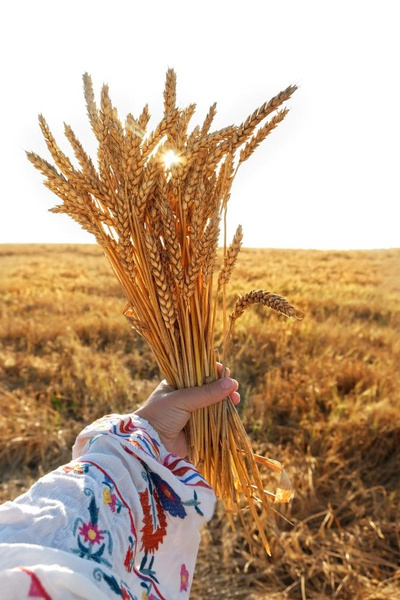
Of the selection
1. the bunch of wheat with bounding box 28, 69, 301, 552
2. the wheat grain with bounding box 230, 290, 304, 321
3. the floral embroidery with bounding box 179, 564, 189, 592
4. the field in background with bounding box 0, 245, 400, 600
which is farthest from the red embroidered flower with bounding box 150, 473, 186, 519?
the field in background with bounding box 0, 245, 400, 600

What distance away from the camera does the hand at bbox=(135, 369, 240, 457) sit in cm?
116

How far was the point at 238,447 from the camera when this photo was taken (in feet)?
4.22

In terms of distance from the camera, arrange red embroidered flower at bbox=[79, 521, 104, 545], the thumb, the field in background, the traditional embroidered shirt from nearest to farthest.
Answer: the traditional embroidered shirt < red embroidered flower at bbox=[79, 521, 104, 545] < the thumb < the field in background

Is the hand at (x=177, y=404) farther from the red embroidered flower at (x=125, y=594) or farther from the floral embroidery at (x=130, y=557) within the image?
the red embroidered flower at (x=125, y=594)

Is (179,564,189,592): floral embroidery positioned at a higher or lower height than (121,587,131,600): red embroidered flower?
lower

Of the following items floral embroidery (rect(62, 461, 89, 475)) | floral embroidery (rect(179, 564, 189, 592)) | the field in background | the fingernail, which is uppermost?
the fingernail

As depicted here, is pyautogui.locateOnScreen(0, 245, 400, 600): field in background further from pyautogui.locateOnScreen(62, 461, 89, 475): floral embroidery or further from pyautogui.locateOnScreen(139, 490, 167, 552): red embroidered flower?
pyautogui.locateOnScreen(62, 461, 89, 475): floral embroidery

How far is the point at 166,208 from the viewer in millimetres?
1012

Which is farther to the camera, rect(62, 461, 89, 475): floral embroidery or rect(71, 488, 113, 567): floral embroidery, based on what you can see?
rect(62, 461, 89, 475): floral embroidery

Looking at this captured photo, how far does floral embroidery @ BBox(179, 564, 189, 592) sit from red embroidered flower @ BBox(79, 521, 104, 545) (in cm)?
35

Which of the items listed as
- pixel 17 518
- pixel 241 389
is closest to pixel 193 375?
pixel 17 518

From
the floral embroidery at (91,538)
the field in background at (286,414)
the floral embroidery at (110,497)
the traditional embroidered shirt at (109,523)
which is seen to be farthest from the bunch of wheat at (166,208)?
the field in background at (286,414)

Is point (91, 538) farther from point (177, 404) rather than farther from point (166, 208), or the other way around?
point (166, 208)

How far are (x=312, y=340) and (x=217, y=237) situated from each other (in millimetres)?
3670
